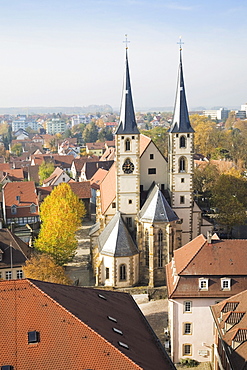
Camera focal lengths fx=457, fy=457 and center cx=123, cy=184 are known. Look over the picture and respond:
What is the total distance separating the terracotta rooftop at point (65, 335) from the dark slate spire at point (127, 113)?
28.6 meters

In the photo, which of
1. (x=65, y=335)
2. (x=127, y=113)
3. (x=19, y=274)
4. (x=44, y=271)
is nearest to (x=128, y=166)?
(x=127, y=113)

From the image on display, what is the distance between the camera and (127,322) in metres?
25.4

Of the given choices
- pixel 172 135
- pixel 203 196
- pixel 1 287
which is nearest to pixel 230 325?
pixel 1 287

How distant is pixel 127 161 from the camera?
51.5 meters

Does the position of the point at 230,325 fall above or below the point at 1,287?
below

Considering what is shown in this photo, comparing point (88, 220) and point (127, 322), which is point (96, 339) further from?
point (88, 220)

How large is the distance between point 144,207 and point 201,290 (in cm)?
1586

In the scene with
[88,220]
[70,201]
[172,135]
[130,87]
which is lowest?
[88,220]

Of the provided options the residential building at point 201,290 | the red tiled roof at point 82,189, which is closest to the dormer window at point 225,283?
the residential building at point 201,290

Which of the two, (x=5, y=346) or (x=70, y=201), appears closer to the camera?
(x=5, y=346)

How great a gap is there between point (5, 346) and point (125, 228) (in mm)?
30311

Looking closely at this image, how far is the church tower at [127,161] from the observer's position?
5097 centimetres

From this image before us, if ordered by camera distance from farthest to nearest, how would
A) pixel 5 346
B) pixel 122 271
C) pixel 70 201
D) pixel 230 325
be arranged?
pixel 70 201, pixel 122 271, pixel 230 325, pixel 5 346

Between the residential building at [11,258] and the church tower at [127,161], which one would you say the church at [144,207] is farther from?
the residential building at [11,258]
